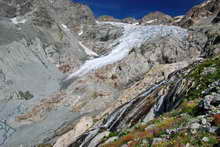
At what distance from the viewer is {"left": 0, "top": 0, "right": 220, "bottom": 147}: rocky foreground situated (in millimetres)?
10289

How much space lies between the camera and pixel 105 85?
54.7 m

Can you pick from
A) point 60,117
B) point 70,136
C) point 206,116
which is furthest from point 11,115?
point 206,116

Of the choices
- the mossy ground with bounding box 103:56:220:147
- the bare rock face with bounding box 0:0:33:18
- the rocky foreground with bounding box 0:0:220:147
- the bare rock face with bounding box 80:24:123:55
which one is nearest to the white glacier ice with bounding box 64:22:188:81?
the rocky foreground with bounding box 0:0:220:147

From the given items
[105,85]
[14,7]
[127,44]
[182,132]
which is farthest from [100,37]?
[182,132]

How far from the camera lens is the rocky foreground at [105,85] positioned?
33.8 feet

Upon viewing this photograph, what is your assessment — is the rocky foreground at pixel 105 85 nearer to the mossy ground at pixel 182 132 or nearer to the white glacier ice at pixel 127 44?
the mossy ground at pixel 182 132

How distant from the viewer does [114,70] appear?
58.8 m

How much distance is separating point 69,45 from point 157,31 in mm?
31148

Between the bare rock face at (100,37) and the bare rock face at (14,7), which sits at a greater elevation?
the bare rock face at (14,7)

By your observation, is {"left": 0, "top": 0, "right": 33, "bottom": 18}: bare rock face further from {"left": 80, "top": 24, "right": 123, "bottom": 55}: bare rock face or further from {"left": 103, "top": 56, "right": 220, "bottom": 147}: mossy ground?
{"left": 103, "top": 56, "right": 220, "bottom": 147}: mossy ground

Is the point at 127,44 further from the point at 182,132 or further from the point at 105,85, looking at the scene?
the point at 182,132

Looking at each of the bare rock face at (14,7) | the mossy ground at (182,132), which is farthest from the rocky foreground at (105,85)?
the bare rock face at (14,7)

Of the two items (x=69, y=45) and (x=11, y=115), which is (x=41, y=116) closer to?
(x=11, y=115)

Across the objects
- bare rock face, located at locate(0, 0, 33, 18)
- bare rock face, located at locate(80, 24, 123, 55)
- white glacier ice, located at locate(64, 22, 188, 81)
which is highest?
bare rock face, located at locate(0, 0, 33, 18)
